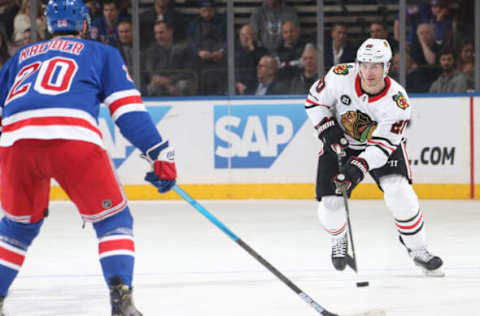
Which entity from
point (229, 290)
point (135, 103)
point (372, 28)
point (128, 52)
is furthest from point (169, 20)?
point (135, 103)

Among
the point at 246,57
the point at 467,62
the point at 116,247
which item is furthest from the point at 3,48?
the point at 116,247

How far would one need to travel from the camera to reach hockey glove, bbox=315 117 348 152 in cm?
432

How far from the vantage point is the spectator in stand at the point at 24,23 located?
8297 mm

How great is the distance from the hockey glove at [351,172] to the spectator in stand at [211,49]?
13.6 feet

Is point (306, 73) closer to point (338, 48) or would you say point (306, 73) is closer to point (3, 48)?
point (338, 48)

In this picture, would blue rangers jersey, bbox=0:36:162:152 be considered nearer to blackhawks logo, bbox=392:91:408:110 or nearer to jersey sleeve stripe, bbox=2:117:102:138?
jersey sleeve stripe, bbox=2:117:102:138

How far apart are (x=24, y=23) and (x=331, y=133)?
4.86 metres

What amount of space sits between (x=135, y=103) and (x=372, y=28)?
548 cm

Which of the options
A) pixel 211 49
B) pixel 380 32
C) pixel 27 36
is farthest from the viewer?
pixel 27 36

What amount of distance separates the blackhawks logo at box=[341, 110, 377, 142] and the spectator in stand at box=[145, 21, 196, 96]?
401 cm

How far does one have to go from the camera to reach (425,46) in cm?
812

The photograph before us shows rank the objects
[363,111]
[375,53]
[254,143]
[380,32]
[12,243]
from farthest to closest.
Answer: [380,32], [254,143], [363,111], [375,53], [12,243]

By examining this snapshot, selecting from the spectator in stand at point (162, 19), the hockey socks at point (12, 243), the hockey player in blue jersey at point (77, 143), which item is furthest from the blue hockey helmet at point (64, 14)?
the spectator in stand at point (162, 19)

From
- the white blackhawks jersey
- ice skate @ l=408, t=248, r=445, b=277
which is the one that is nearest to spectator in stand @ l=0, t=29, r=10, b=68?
the white blackhawks jersey
